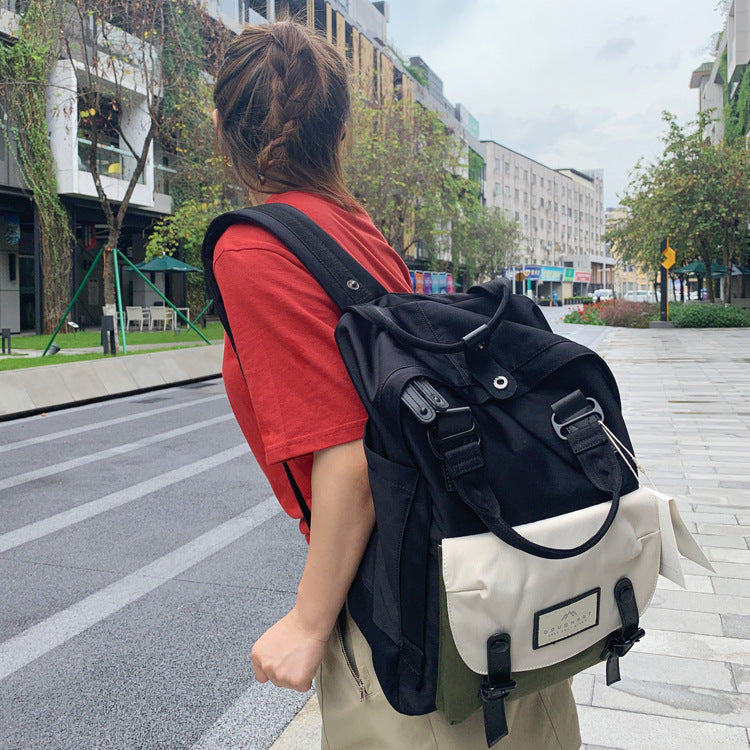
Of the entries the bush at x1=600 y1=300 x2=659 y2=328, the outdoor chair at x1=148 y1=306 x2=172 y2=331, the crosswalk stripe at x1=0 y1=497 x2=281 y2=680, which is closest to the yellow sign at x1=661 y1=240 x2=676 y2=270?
the bush at x1=600 y1=300 x2=659 y2=328


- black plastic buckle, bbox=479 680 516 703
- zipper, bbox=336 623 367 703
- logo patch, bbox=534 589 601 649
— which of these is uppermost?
logo patch, bbox=534 589 601 649

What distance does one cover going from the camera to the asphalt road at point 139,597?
9.37 ft

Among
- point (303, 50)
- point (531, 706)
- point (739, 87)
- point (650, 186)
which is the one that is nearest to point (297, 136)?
point (303, 50)

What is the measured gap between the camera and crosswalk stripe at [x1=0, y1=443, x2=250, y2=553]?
17.1ft

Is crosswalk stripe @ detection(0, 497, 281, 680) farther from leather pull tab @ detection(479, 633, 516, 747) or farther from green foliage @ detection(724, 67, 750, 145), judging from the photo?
green foliage @ detection(724, 67, 750, 145)

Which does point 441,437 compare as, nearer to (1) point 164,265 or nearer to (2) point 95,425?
(2) point 95,425

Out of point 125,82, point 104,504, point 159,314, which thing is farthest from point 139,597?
point 125,82

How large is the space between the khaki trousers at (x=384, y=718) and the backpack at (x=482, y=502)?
7 centimetres

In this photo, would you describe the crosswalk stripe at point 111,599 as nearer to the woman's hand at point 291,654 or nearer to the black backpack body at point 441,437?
the woman's hand at point 291,654

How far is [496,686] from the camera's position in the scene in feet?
3.49

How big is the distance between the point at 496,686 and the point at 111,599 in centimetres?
344

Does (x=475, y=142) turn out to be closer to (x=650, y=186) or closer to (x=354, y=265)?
(x=650, y=186)

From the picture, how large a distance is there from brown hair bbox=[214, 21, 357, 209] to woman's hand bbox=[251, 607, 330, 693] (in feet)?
2.39

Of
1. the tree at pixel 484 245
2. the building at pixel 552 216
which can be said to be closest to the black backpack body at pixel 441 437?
the tree at pixel 484 245
